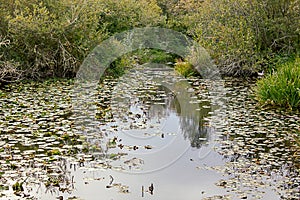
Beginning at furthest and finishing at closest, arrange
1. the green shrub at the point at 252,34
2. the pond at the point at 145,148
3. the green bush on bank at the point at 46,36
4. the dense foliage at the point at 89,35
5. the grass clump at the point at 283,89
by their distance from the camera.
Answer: the green shrub at the point at 252,34 < the dense foliage at the point at 89,35 < the green bush on bank at the point at 46,36 < the grass clump at the point at 283,89 < the pond at the point at 145,148

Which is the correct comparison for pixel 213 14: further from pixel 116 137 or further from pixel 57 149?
pixel 57 149

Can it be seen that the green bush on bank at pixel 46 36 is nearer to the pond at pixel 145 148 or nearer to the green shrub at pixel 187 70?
the pond at pixel 145 148

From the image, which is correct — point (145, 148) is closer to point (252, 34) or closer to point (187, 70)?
point (252, 34)

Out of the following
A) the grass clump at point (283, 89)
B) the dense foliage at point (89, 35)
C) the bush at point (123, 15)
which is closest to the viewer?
the grass clump at point (283, 89)

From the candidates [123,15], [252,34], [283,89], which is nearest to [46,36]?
[252,34]

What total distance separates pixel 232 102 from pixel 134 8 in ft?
46.3

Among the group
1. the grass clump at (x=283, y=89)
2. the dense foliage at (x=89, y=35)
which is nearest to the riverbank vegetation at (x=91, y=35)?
the dense foliage at (x=89, y=35)

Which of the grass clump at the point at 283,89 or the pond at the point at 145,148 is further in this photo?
the grass clump at the point at 283,89

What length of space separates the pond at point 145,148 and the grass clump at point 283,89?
0.33 metres

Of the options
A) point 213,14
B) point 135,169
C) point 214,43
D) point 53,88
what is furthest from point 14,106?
point 213,14

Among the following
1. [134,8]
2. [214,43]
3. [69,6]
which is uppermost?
[134,8]

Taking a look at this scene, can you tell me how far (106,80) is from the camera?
14.5 metres

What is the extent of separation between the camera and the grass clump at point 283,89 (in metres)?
8.99

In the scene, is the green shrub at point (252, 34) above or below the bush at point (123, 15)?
below
